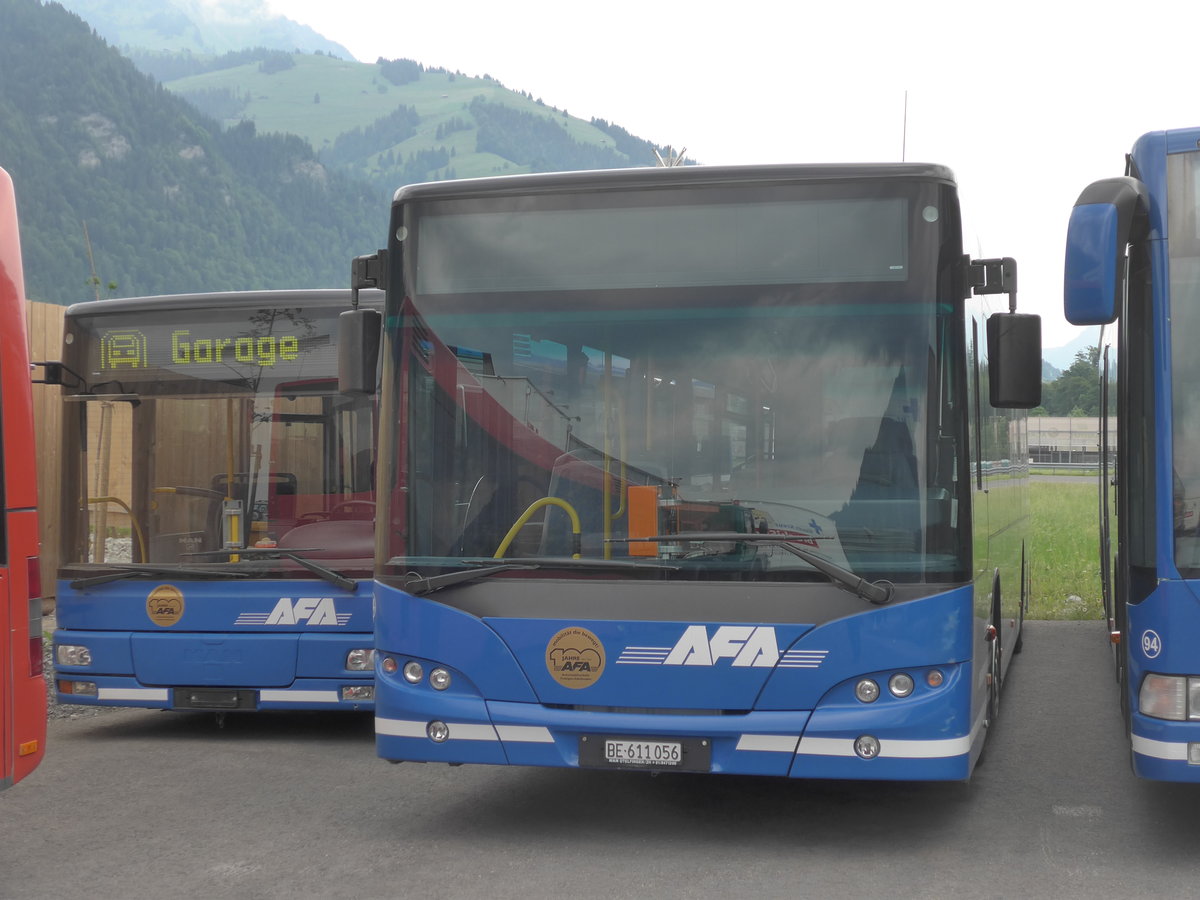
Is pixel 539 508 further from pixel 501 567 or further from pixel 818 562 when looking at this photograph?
pixel 818 562

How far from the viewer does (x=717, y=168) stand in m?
6.78

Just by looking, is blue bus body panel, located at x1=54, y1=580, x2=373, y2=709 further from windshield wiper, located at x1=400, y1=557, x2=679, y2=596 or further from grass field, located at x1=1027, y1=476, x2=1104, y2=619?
grass field, located at x1=1027, y1=476, x2=1104, y2=619

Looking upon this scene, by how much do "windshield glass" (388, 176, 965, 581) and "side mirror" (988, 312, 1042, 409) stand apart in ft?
0.64

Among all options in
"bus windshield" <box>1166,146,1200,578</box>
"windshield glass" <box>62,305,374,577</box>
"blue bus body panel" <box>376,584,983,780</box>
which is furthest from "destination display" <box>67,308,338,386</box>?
"bus windshield" <box>1166,146,1200,578</box>

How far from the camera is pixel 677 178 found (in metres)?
6.84

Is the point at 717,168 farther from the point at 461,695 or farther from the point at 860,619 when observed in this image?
the point at 461,695

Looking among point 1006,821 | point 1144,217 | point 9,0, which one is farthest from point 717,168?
point 9,0

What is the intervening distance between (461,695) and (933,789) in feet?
9.35

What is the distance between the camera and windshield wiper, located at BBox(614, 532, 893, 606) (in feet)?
21.0

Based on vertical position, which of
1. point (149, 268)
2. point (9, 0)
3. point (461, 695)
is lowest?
point (461, 695)

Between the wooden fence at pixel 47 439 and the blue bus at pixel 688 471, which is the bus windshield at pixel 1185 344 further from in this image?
the wooden fence at pixel 47 439

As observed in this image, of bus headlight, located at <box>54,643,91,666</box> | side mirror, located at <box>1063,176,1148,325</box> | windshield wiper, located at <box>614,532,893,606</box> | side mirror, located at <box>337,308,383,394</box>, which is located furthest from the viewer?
bus headlight, located at <box>54,643,91,666</box>

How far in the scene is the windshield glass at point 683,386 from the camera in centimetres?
648

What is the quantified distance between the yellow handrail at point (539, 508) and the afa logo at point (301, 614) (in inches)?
118
